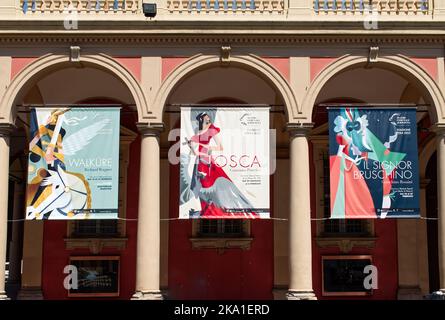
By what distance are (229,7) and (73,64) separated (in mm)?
4689

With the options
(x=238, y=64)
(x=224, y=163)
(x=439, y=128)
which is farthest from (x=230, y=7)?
(x=439, y=128)

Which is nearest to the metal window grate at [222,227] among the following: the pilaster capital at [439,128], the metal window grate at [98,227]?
the metal window grate at [98,227]

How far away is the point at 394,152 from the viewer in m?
18.4

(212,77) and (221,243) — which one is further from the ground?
(212,77)

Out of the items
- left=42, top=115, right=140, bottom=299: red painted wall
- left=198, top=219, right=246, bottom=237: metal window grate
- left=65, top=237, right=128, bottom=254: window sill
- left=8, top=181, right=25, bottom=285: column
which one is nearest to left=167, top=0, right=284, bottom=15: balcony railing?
left=198, top=219, right=246, bottom=237: metal window grate

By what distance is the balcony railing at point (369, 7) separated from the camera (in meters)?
19.1

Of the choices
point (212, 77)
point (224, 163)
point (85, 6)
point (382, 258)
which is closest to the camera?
point (224, 163)

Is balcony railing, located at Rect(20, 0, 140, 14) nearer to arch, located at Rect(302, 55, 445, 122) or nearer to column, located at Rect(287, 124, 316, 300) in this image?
arch, located at Rect(302, 55, 445, 122)

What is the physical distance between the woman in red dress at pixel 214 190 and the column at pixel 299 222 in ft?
3.80

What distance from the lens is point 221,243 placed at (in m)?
22.0

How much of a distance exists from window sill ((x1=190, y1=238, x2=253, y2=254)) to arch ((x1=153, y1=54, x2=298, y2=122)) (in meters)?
5.29

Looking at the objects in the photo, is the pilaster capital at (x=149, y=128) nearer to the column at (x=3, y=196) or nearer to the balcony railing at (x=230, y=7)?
the balcony railing at (x=230, y=7)

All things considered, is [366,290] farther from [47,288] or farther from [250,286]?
[47,288]

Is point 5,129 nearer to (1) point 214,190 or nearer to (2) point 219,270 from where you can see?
(1) point 214,190
